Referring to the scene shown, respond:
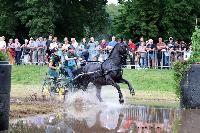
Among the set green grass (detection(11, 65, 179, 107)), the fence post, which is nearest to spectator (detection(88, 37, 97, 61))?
green grass (detection(11, 65, 179, 107))

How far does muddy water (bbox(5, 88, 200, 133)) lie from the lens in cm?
1234

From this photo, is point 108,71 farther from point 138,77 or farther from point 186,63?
point 138,77

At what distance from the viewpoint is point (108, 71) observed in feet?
69.8

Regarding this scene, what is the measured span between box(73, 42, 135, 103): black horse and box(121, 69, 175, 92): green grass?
18.2ft

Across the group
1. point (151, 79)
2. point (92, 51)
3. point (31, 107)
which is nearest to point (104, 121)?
point (31, 107)

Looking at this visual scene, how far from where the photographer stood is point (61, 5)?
54094 millimetres

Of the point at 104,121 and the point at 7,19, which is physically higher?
the point at 7,19

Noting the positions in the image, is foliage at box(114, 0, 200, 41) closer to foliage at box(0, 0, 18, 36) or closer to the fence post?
foliage at box(0, 0, 18, 36)

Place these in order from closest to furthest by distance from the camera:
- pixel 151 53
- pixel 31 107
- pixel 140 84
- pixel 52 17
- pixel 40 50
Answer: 1. pixel 31 107
2. pixel 140 84
3. pixel 151 53
4. pixel 40 50
5. pixel 52 17

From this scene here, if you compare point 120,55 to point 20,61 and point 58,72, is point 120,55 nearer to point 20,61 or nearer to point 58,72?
point 58,72

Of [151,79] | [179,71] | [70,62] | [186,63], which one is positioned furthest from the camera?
[151,79]

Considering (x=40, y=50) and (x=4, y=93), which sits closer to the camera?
(x=4, y=93)

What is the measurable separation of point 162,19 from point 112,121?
132 ft

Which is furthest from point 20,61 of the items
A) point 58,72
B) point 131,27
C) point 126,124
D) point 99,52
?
point 126,124
